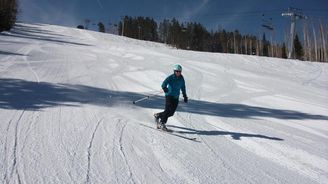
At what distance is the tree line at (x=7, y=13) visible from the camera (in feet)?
140

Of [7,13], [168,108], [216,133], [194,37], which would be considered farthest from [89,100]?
[194,37]

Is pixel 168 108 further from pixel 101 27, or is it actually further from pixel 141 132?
pixel 101 27

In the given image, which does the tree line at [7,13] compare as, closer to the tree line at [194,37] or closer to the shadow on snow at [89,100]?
the shadow on snow at [89,100]

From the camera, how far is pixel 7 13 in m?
46.2

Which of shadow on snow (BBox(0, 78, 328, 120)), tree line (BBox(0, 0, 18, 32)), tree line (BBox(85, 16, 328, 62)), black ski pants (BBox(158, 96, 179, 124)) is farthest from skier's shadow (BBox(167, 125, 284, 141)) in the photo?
tree line (BBox(85, 16, 328, 62))

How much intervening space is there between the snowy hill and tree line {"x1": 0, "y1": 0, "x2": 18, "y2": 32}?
2761cm

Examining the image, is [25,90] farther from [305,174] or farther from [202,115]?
[305,174]

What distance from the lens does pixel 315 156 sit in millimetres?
8242

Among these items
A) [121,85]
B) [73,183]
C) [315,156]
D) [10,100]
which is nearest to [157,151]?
[73,183]

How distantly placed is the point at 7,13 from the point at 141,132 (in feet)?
144

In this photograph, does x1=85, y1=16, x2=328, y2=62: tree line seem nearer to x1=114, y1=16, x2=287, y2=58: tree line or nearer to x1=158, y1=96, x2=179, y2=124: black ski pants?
x1=114, y1=16, x2=287, y2=58: tree line

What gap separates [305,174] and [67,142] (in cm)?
475

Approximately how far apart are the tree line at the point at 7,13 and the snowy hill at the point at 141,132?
27.6m

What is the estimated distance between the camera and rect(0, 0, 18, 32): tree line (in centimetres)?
4271
